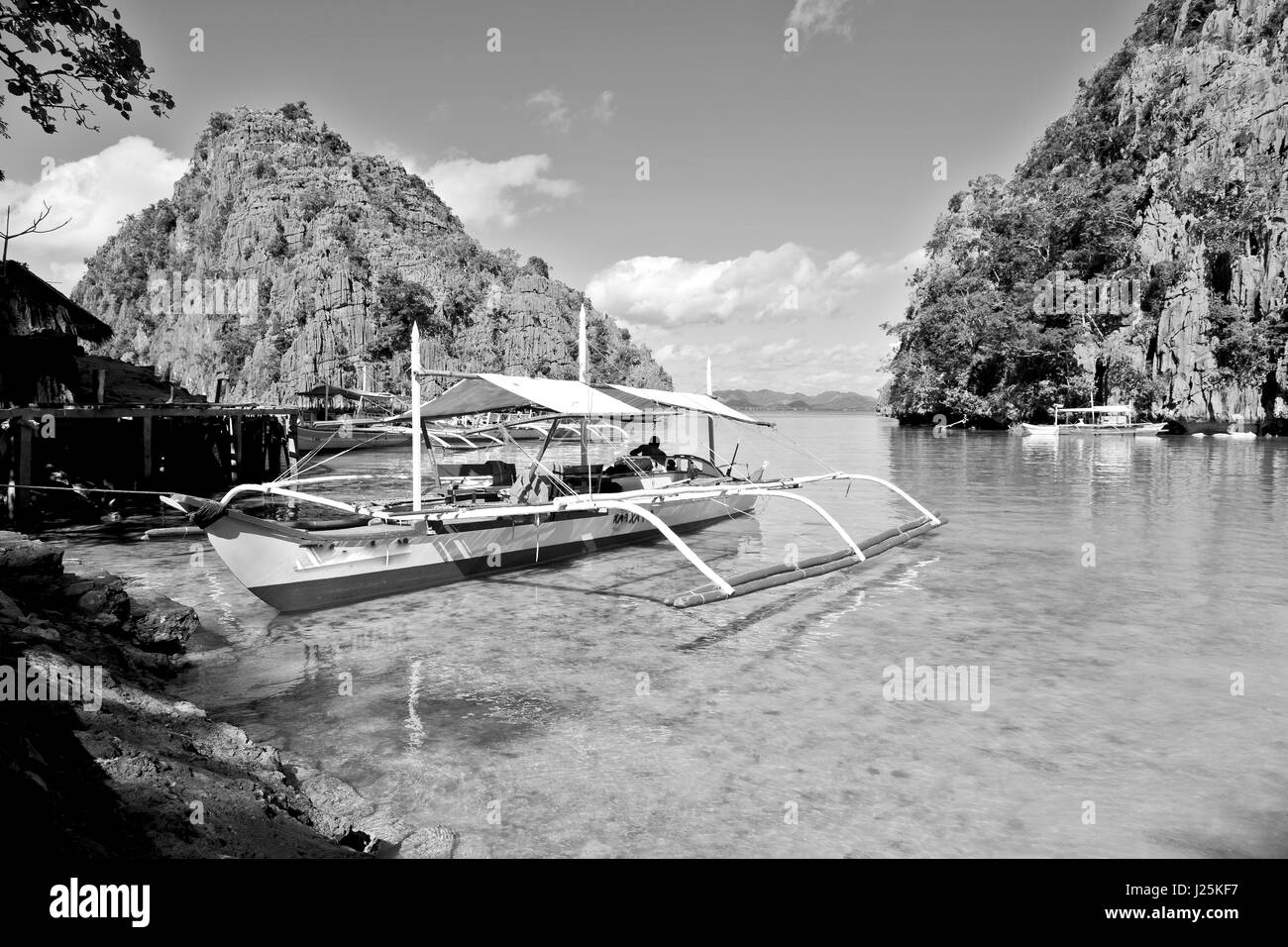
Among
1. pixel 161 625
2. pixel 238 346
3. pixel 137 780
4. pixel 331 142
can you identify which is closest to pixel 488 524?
pixel 161 625

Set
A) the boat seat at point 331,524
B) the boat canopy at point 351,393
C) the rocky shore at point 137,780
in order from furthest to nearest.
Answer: the boat canopy at point 351,393, the boat seat at point 331,524, the rocky shore at point 137,780

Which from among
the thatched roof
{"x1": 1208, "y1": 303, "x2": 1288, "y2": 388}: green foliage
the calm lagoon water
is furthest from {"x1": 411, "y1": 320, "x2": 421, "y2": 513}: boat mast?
{"x1": 1208, "y1": 303, "x2": 1288, "y2": 388}: green foliage

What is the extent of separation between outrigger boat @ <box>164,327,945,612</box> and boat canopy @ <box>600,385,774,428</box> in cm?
4

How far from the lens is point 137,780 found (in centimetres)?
394

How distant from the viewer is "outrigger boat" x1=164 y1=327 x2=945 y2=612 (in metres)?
10.2

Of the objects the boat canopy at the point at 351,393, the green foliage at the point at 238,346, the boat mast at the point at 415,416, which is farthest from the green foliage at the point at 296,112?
the boat mast at the point at 415,416

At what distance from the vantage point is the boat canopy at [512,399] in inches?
508

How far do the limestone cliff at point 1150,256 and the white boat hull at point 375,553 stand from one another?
5824 cm

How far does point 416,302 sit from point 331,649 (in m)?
78.7

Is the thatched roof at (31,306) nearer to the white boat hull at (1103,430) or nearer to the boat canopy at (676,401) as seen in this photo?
the boat canopy at (676,401)

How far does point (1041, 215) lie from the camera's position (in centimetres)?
6366

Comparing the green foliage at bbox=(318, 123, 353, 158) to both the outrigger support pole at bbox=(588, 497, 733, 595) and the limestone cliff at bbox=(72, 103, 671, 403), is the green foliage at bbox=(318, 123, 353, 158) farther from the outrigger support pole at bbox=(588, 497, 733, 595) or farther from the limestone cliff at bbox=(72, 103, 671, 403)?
the outrigger support pole at bbox=(588, 497, 733, 595)

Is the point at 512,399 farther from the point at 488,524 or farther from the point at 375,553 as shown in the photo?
the point at 375,553
